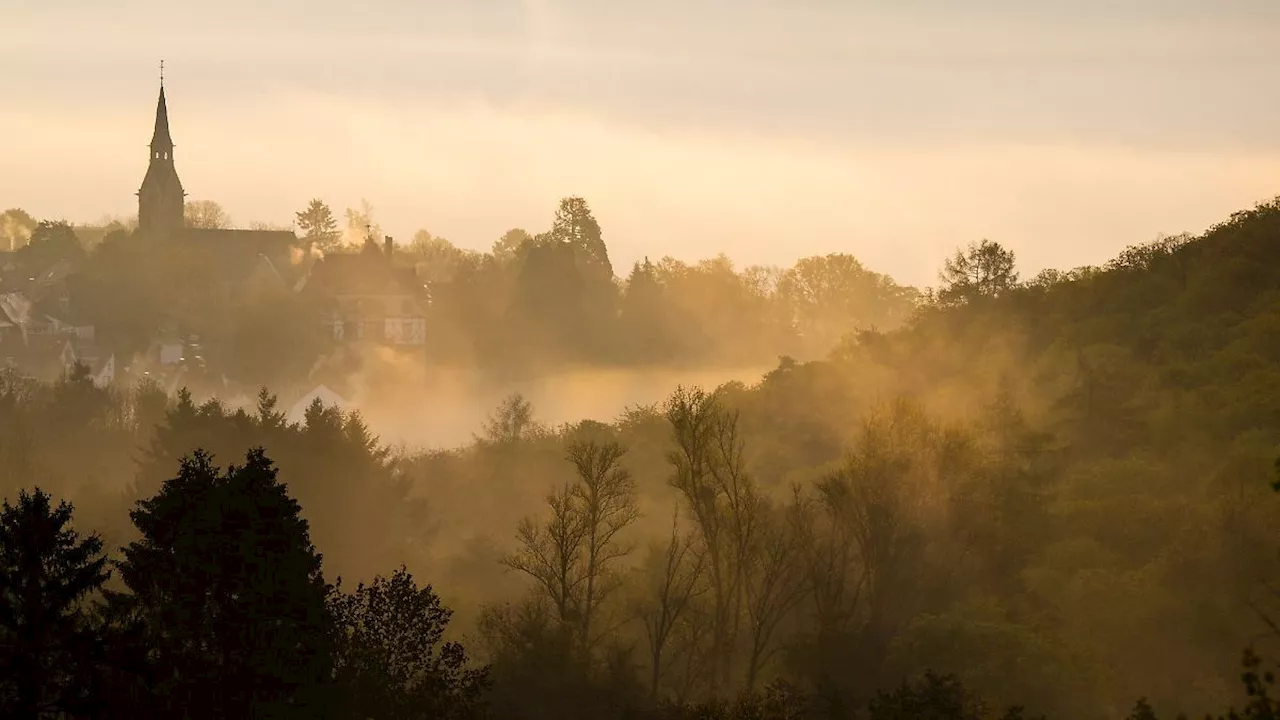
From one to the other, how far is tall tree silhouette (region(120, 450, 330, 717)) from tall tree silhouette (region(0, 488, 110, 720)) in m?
1.44

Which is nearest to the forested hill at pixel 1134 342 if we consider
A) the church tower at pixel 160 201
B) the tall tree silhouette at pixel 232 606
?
the tall tree silhouette at pixel 232 606

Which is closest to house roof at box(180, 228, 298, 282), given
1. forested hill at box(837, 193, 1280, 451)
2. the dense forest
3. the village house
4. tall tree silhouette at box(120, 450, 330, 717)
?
the village house

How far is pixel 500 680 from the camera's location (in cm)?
4006

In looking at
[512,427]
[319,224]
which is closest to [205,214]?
[319,224]

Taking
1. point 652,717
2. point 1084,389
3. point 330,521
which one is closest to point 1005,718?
point 652,717

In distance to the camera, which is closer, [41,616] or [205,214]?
[41,616]

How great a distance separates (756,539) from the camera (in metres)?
47.4

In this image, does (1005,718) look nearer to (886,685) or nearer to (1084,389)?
(886,685)

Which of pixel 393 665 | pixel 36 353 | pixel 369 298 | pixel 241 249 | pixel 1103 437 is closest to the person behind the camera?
pixel 393 665

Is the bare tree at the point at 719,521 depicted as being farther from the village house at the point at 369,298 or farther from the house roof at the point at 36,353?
the house roof at the point at 36,353

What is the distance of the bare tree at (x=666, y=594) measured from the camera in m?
45.0

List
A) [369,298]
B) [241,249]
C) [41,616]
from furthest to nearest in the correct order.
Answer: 1. [241,249]
2. [369,298]
3. [41,616]

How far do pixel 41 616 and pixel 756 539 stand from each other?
77.1ft

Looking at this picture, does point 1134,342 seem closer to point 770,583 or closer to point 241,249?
point 770,583
